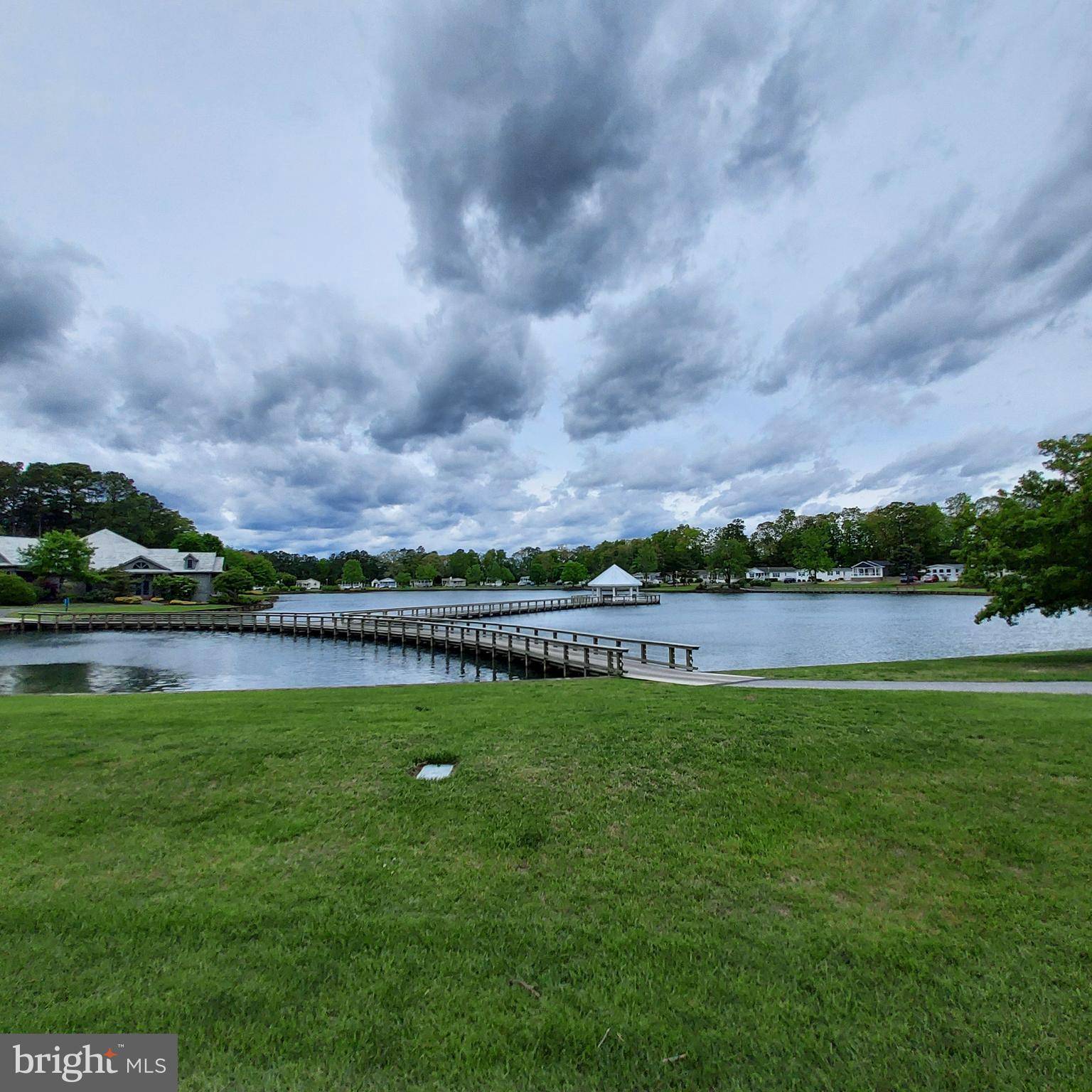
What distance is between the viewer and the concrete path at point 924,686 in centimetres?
1016

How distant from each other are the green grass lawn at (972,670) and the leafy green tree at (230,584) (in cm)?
5649

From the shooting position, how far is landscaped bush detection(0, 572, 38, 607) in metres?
45.9

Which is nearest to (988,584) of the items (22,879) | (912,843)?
(912,843)

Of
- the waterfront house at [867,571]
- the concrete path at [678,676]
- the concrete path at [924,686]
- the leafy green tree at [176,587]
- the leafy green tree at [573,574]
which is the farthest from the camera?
the leafy green tree at [573,574]

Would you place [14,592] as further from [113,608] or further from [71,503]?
[71,503]

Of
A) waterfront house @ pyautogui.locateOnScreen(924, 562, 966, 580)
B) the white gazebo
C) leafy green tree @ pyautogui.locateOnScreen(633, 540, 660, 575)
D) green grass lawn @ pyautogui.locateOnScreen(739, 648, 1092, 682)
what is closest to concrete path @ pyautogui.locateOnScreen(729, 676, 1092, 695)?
green grass lawn @ pyautogui.locateOnScreen(739, 648, 1092, 682)

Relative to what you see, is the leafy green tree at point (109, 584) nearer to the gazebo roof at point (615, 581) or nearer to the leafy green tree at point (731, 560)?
the gazebo roof at point (615, 581)

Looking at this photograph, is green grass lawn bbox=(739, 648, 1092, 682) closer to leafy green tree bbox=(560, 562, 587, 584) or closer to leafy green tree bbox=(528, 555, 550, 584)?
leafy green tree bbox=(560, 562, 587, 584)

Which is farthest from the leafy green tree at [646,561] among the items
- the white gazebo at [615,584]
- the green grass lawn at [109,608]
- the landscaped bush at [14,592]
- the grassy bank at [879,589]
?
the landscaped bush at [14,592]

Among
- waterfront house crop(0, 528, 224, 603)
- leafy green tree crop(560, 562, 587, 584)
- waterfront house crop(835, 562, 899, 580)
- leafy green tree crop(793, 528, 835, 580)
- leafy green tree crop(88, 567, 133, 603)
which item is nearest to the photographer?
leafy green tree crop(88, 567, 133, 603)

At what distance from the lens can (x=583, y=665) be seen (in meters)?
17.3

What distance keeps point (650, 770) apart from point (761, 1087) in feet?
11.5

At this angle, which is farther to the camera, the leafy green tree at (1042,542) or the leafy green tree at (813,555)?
the leafy green tree at (813,555)

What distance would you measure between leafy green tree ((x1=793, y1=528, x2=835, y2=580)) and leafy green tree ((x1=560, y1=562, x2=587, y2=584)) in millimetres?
42079
